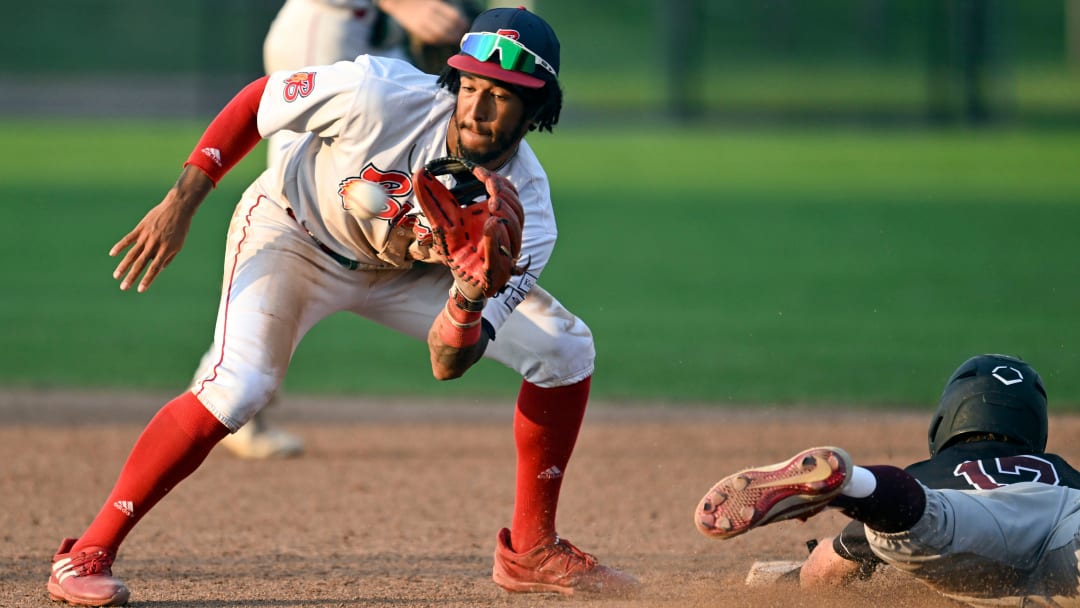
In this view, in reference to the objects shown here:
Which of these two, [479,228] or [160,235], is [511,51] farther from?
[160,235]

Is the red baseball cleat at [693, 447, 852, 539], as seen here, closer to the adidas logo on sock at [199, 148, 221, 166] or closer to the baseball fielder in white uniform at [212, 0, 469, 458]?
the adidas logo on sock at [199, 148, 221, 166]

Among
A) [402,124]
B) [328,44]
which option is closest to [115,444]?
[328,44]

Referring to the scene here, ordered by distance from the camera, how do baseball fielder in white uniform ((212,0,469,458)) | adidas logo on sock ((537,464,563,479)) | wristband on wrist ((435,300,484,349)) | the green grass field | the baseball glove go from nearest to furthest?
the baseball glove
wristband on wrist ((435,300,484,349))
adidas logo on sock ((537,464,563,479))
baseball fielder in white uniform ((212,0,469,458))
the green grass field

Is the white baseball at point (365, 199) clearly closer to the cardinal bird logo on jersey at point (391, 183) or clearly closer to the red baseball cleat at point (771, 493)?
the cardinal bird logo on jersey at point (391, 183)

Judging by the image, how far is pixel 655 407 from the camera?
654 cm

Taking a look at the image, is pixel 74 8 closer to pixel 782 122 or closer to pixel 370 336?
pixel 782 122

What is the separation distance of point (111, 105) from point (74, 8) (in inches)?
128

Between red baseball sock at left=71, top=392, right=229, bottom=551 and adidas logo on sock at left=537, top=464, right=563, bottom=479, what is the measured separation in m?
0.89

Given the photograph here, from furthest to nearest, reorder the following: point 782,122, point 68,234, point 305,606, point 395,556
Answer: point 782,122
point 68,234
point 395,556
point 305,606

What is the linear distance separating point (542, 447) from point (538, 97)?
0.97 metres

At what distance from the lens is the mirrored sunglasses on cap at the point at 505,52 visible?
3.42 m

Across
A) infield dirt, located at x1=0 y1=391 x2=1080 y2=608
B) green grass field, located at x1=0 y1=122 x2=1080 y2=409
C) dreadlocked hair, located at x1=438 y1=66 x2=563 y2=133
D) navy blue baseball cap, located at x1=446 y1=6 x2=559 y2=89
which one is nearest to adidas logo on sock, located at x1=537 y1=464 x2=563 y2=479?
infield dirt, located at x1=0 y1=391 x2=1080 y2=608

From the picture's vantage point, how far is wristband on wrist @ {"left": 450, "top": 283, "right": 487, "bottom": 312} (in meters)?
3.17

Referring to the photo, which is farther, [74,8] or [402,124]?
[74,8]
